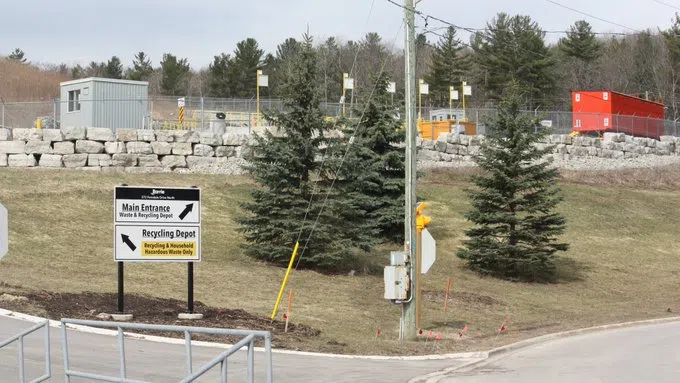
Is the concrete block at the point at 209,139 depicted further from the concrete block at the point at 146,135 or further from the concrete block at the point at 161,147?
the concrete block at the point at 146,135

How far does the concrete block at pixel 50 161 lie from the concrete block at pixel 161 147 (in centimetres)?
341

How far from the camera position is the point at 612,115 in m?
54.3

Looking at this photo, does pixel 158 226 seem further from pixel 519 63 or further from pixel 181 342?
pixel 519 63

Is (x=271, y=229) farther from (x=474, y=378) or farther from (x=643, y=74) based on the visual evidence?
(x=643, y=74)

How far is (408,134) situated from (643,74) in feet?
272

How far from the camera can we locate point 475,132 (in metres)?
52.8

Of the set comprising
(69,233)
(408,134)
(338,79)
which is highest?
(338,79)

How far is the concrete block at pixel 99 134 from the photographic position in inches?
1371

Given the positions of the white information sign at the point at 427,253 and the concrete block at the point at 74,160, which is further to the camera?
the concrete block at the point at 74,160

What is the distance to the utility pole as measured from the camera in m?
19.2

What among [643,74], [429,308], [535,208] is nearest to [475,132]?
[535,208]

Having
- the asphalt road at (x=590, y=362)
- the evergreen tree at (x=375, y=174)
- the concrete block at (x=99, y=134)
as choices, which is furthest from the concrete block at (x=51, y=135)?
the asphalt road at (x=590, y=362)

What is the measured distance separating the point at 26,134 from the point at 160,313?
18013 mm

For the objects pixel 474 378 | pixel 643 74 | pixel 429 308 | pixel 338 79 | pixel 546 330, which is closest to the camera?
pixel 474 378
